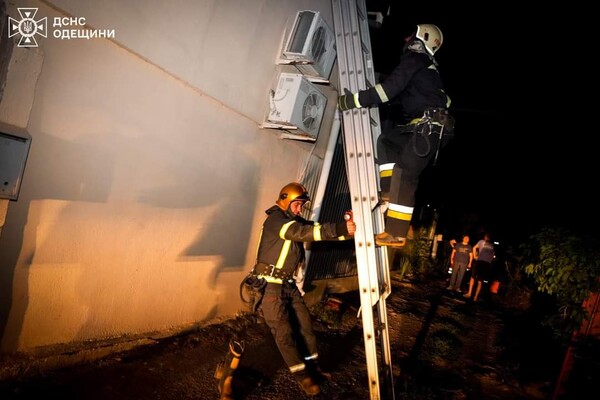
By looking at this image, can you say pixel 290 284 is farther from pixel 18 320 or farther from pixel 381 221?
pixel 18 320

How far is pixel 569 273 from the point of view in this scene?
522cm

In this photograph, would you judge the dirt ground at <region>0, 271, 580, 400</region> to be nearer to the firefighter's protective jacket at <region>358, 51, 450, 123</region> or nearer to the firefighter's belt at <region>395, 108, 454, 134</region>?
the firefighter's belt at <region>395, 108, 454, 134</region>

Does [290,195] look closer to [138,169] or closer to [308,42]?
[138,169]

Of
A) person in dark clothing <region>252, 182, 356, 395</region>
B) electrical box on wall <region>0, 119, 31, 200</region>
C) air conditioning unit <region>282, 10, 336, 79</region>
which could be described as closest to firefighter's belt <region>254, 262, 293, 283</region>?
person in dark clothing <region>252, 182, 356, 395</region>

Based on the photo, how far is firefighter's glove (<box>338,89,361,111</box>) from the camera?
315 centimetres

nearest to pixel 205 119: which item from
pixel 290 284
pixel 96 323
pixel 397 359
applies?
pixel 290 284

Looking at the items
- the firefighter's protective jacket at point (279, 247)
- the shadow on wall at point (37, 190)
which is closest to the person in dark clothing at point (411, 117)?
the firefighter's protective jacket at point (279, 247)

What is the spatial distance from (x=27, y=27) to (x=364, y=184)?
9.31 ft

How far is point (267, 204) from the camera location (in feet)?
17.0

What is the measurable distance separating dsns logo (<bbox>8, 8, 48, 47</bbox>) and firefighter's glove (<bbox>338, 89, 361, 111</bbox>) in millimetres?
2402

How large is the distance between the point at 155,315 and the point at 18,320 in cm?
133

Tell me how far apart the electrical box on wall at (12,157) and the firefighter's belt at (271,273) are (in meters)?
2.17

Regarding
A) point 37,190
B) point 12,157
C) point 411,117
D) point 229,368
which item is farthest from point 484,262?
point 12,157

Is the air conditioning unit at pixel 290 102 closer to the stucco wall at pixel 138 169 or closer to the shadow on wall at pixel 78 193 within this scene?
the stucco wall at pixel 138 169
